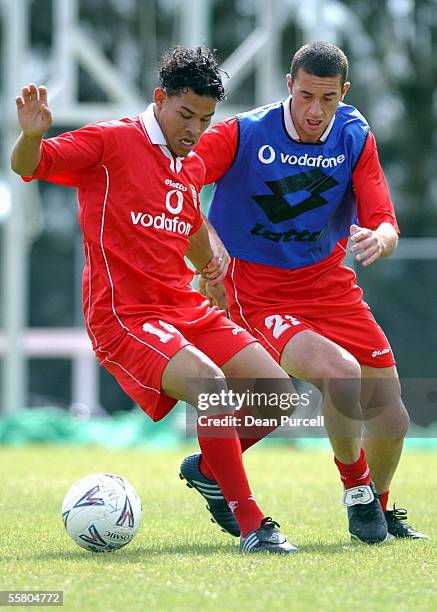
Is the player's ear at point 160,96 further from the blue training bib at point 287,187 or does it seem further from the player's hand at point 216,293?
the player's hand at point 216,293

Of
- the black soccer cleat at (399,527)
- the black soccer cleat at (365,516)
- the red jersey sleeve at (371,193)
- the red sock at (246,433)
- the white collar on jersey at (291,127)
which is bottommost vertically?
the black soccer cleat at (399,527)

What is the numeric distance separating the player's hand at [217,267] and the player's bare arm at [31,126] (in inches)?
46.2

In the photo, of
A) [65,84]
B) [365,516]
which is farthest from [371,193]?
[65,84]

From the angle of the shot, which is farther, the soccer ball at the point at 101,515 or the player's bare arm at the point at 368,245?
the player's bare arm at the point at 368,245

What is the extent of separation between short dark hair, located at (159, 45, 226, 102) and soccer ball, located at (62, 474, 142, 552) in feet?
6.15

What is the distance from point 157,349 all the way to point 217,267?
81cm

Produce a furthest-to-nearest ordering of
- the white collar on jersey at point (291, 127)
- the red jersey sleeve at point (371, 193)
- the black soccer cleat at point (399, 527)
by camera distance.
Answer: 1. the white collar on jersey at point (291, 127)
2. the red jersey sleeve at point (371, 193)
3. the black soccer cleat at point (399, 527)

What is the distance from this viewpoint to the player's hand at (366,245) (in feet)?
18.0

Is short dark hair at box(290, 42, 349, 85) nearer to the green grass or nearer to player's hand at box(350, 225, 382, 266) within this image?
player's hand at box(350, 225, 382, 266)

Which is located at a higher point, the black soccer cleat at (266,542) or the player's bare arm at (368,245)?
the player's bare arm at (368,245)

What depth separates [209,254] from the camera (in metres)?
6.07

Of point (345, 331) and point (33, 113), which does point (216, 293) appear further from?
point (33, 113)

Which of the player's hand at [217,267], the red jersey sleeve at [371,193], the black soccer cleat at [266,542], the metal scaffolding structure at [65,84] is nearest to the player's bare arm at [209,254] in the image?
the player's hand at [217,267]

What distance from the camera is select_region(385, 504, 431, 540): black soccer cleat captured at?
6050 mm
